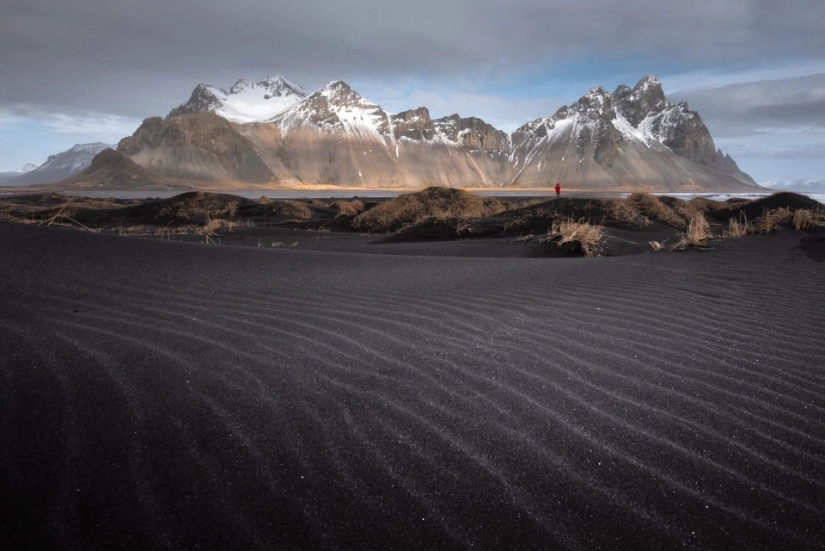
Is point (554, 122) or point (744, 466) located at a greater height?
point (554, 122)

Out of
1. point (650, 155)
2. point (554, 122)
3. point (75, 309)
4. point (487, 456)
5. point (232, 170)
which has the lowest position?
point (487, 456)

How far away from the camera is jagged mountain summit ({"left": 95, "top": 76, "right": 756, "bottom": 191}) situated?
12444 cm

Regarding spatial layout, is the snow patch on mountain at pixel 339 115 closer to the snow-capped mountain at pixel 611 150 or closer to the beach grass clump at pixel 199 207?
the snow-capped mountain at pixel 611 150

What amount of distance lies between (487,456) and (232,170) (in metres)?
132

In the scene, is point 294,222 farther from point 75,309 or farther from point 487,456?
point 487,456

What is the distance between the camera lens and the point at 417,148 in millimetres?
152625

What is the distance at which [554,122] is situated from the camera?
581 ft

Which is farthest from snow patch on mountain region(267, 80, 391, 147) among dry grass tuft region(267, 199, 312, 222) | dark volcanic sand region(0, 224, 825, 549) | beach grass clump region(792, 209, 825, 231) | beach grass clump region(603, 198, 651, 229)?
dark volcanic sand region(0, 224, 825, 549)

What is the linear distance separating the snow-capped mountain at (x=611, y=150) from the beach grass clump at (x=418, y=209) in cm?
13757

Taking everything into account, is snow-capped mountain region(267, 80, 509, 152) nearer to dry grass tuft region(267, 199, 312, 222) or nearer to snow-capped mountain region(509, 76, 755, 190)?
snow-capped mountain region(509, 76, 755, 190)

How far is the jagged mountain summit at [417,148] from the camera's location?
124 metres

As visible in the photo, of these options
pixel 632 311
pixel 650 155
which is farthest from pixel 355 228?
pixel 650 155

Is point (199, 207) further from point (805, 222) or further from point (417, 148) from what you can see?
point (417, 148)

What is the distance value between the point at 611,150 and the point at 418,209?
6089 inches
